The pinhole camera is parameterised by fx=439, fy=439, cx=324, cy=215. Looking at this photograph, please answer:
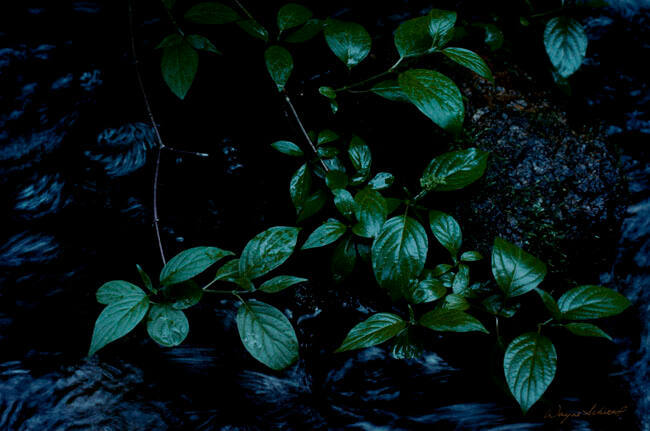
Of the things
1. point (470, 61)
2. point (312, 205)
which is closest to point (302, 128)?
point (312, 205)

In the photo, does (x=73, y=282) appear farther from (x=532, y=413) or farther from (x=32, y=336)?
(x=532, y=413)

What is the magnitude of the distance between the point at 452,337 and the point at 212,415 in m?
1.25

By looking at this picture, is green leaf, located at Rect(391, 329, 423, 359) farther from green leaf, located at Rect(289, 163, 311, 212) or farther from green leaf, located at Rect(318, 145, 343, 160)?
green leaf, located at Rect(318, 145, 343, 160)

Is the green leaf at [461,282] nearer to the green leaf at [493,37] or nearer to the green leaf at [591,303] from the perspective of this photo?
the green leaf at [591,303]

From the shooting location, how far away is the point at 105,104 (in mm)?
2756

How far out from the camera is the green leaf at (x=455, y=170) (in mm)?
2102

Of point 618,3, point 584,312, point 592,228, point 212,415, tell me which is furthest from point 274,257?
point 618,3

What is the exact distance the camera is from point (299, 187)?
219 centimetres

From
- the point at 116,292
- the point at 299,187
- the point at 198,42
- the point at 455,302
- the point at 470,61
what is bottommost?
the point at 455,302

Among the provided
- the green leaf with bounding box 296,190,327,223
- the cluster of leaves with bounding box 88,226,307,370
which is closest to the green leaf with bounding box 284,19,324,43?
the green leaf with bounding box 296,190,327,223

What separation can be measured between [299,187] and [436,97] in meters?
0.77

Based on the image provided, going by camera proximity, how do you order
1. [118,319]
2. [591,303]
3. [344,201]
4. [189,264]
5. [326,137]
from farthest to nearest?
[326,137] → [344,201] → [591,303] → [189,264] → [118,319]

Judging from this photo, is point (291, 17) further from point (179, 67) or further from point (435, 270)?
point (435, 270)
